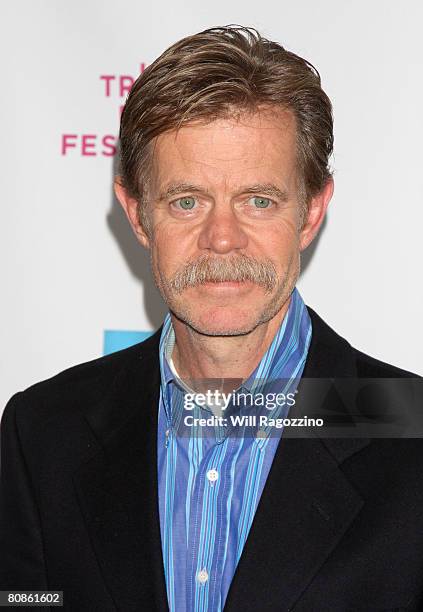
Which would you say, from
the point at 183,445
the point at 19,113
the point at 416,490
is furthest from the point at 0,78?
the point at 416,490

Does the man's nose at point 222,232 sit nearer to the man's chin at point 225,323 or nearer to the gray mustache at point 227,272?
the gray mustache at point 227,272

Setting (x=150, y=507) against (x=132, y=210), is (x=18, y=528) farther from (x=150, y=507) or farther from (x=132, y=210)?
(x=132, y=210)

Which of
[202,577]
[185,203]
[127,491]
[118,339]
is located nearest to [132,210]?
[185,203]

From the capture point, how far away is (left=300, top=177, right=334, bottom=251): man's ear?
268 cm

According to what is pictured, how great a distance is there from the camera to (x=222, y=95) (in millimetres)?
2469

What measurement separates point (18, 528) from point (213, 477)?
2.02 feet

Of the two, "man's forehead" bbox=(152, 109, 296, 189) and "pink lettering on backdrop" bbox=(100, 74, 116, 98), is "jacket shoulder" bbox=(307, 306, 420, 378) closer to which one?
"man's forehead" bbox=(152, 109, 296, 189)

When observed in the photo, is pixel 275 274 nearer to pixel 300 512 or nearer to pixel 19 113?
pixel 300 512

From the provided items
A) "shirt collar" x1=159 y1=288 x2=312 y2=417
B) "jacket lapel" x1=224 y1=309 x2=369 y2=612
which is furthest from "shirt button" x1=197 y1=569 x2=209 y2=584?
"shirt collar" x1=159 y1=288 x2=312 y2=417

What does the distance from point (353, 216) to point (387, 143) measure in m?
0.26

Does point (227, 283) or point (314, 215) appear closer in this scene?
point (227, 283)

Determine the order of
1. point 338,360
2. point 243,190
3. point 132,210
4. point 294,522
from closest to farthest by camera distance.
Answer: point 294,522, point 243,190, point 338,360, point 132,210

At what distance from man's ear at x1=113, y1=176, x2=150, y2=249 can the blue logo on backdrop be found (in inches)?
25.4

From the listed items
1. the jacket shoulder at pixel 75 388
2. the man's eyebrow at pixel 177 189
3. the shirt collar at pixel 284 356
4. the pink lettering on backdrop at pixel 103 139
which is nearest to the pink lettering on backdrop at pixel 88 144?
the pink lettering on backdrop at pixel 103 139
